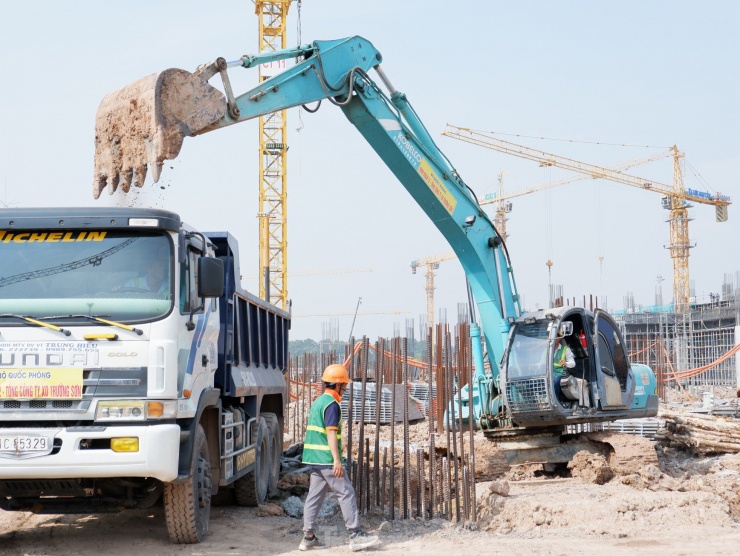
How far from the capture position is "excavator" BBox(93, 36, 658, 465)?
35.6 feet

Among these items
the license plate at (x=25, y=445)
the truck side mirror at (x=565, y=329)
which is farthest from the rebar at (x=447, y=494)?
the license plate at (x=25, y=445)

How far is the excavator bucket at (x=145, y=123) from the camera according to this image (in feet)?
28.0

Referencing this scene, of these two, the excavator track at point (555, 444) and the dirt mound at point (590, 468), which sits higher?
the excavator track at point (555, 444)

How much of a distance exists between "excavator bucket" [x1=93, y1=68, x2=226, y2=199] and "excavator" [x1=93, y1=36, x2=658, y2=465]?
51 centimetres

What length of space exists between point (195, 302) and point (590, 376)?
6.64 m

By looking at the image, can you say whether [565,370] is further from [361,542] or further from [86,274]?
[86,274]

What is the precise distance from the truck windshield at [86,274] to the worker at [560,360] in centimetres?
628

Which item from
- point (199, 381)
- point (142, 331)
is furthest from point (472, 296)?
point (142, 331)

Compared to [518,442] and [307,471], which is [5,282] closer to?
[307,471]

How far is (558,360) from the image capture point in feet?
39.2

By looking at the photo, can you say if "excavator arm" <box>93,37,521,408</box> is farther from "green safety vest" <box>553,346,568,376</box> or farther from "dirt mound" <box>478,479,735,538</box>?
"dirt mound" <box>478,479,735,538</box>

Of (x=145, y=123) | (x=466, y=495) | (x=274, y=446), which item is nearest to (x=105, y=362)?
(x=145, y=123)

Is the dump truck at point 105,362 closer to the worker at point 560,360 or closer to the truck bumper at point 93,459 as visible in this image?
the truck bumper at point 93,459

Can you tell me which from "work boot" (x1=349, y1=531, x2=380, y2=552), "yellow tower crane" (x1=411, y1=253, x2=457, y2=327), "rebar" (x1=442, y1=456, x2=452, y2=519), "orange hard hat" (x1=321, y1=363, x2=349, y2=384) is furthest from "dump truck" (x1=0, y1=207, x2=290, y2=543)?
"yellow tower crane" (x1=411, y1=253, x2=457, y2=327)
